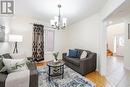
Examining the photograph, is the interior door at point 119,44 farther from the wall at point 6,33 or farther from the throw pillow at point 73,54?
the wall at point 6,33

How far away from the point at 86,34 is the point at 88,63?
1.83 metres

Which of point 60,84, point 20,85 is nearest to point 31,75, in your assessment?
point 20,85

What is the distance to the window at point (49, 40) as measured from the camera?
21.0ft

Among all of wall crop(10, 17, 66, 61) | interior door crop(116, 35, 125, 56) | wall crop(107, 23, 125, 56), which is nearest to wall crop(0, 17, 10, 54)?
wall crop(10, 17, 66, 61)

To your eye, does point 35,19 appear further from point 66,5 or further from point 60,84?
point 60,84

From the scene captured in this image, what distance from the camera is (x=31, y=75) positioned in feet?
7.14

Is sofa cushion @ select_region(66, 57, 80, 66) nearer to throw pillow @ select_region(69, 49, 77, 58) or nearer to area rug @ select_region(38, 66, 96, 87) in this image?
throw pillow @ select_region(69, 49, 77, 58)

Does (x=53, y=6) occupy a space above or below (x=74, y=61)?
above

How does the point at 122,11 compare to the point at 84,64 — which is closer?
the point at 122,11

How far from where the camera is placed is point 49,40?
21.4 feet

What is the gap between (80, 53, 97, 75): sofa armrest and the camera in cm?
407

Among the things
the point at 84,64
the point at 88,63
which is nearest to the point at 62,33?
the point at 88,63

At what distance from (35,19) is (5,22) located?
5.17ft

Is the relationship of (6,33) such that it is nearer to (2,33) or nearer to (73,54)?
(2,33)
